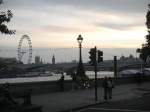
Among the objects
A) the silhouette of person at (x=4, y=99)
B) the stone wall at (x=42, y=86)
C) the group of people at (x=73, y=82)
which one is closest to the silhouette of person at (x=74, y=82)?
the group of people at (x=73, y=82)

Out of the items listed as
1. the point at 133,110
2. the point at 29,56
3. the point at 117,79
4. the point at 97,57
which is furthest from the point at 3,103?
the point at 29,56

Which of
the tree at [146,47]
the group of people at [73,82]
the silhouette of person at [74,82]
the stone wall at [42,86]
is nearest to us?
the stone wall at [42,86]

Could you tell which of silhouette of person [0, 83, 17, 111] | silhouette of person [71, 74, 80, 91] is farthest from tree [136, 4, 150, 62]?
silhouette of person [0, 83, 17, 111]

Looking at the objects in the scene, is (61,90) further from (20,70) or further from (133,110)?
(20,70)

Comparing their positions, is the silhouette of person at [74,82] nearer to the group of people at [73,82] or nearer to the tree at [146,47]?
the group of people at [73,82]

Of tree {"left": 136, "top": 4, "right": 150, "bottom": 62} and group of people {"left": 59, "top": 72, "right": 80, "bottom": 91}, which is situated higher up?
tree {"left": 136, "top": 4, "right": 150, "bottom": 62}

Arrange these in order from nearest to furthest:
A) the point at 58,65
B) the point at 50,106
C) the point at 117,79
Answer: the point at 50,106
the point at 117,79
the point at 58,65

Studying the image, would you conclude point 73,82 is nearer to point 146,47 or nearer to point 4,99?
point 4,99

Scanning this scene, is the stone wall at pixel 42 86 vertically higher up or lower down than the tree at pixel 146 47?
lower down

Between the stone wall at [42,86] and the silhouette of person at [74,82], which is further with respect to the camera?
the silhouette of person at [74,82]

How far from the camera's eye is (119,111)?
17.7 metres

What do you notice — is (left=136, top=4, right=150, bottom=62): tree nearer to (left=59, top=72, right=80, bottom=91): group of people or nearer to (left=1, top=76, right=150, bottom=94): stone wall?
(left=1, top=76, right=150, bottom=94): stone wall

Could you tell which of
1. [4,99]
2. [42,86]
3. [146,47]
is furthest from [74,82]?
[146,47]

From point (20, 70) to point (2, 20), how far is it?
82099mm
